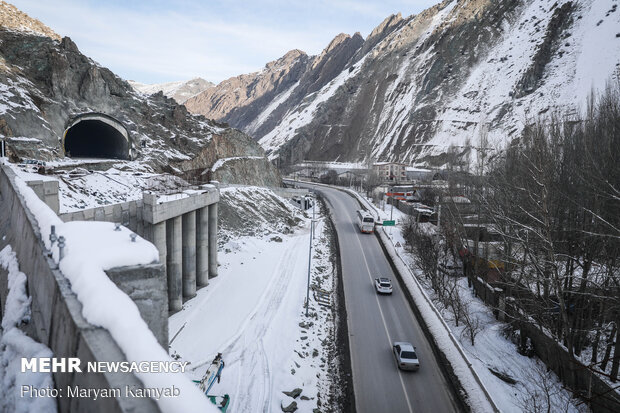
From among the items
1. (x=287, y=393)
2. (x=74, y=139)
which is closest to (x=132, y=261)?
(x=287, y=393)

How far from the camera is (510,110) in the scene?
10788 centimetres

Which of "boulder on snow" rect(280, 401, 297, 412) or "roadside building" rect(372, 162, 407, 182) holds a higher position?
"roadside building" rect(372, 162, 407, 182)

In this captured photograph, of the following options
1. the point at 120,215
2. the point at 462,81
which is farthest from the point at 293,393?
the point at 462,81

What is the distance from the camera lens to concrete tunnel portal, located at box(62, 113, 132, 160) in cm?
3922

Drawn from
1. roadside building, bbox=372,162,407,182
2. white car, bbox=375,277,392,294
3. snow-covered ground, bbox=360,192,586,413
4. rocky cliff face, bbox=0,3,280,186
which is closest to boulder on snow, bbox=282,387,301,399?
snow-covered ground, bbox=360,192,586,413

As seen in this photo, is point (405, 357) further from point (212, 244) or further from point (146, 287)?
point (212, 244)

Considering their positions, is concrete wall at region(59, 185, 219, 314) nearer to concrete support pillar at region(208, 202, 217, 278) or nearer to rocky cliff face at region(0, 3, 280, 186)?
concrete support pillar at region(208, 202, 217, 278)

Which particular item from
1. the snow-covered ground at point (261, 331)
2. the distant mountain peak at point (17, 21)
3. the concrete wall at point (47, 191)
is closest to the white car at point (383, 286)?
the snow-covered ground at point (261, 331)

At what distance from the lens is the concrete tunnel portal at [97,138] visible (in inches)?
1544

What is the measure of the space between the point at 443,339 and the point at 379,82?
159074 millimetres

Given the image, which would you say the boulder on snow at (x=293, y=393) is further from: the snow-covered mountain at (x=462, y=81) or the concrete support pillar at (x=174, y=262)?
the snow-covered mountain at (x=462, y=81)

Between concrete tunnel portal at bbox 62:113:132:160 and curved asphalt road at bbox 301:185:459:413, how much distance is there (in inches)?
1207

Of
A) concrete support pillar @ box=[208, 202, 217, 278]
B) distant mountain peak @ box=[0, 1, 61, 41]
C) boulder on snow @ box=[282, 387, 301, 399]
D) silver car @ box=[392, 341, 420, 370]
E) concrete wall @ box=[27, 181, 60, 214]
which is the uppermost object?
distant mountain peak @ box=[0, 1, 61, 41]

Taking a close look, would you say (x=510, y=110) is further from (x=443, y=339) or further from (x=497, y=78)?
(x=443, y=339)
